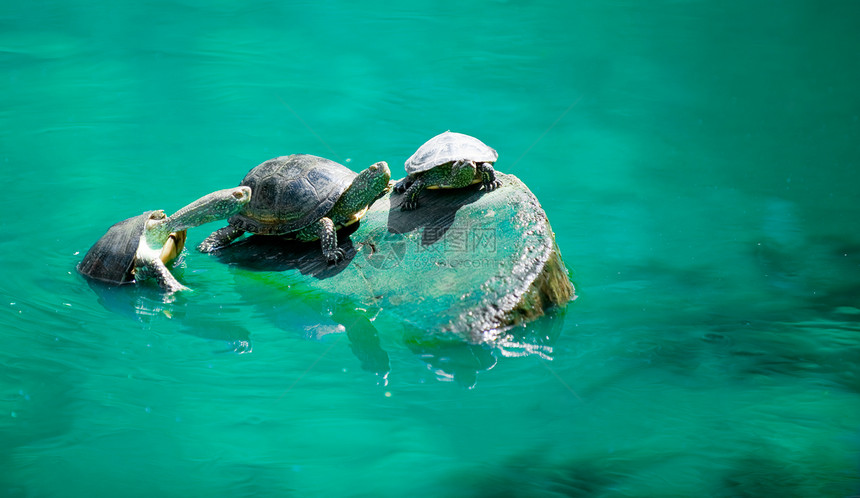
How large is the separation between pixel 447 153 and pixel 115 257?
3.03m

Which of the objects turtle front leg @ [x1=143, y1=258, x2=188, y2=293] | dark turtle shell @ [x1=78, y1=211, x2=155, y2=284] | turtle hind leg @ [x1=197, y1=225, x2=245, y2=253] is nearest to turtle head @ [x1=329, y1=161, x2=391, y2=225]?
turtle hind leg @ [x1=197, y1=225, x2=245, y2=253]

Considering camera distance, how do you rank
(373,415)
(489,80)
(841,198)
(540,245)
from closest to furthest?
(373,415) → (540,245) → (841,198) → (489,80)

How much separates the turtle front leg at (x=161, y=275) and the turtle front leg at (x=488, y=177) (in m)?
2.77

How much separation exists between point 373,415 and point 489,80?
25.1 feet

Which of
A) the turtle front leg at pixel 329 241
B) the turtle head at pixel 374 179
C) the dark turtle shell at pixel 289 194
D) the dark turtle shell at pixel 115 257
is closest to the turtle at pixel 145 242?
the dark turtle shell at pixel 115 257

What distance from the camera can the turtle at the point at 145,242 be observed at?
219 inches

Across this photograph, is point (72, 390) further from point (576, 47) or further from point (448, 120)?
point (576, 47)

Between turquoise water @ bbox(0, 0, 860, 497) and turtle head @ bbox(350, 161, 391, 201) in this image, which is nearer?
turquoise water @ bbox(0, 0, 860, 497)

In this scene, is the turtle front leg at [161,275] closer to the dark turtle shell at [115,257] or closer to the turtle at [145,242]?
the turtle at [145,242]

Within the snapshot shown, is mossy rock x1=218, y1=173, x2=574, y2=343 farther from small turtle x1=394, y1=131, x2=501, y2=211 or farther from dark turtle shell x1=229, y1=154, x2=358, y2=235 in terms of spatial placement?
dark turtle shell x1=229, y1=154, x2=358, y2=235

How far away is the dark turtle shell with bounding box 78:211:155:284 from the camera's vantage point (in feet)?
18.3

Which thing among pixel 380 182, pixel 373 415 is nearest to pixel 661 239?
pixel 380 182

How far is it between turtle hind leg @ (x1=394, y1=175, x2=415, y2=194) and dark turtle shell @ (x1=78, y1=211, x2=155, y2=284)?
2287 mm

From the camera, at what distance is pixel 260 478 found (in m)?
3.41
